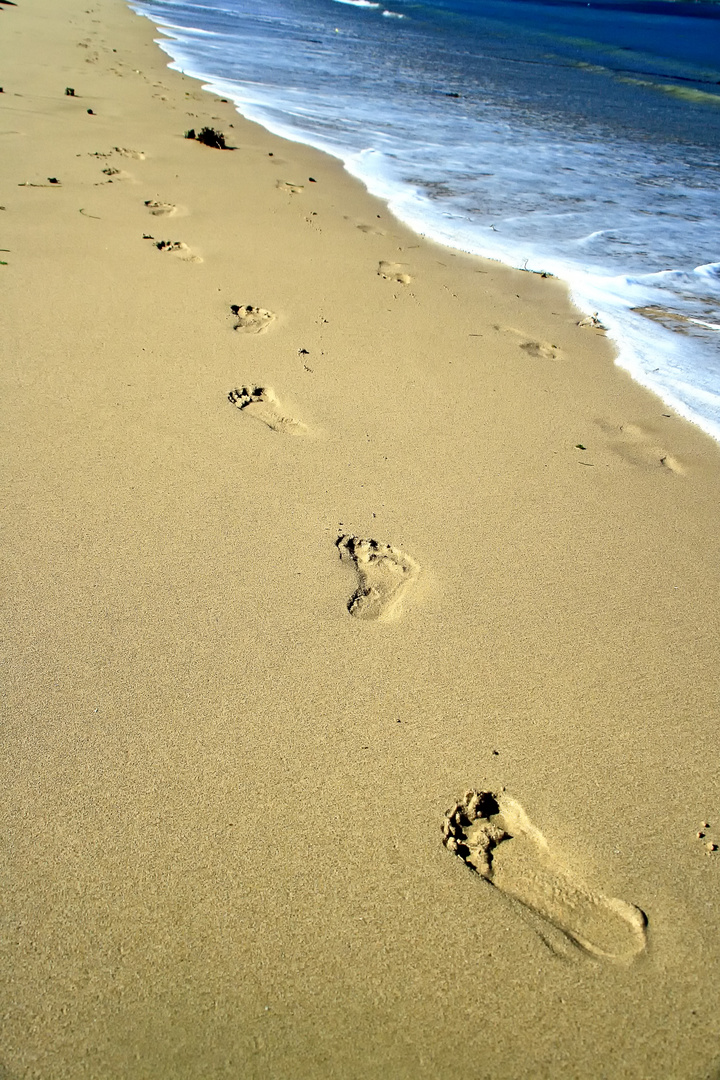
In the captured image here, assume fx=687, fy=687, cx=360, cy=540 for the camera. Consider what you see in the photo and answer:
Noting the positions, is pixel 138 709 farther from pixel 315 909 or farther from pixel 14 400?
pixel 14 400

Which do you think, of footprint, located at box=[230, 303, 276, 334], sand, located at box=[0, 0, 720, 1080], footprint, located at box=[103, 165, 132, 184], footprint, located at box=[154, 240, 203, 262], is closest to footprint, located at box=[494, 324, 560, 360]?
sand, located at box=[0, 0, 720, 1080]

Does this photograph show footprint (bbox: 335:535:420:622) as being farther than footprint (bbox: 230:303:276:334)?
No

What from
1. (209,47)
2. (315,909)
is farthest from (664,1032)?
(209,47)

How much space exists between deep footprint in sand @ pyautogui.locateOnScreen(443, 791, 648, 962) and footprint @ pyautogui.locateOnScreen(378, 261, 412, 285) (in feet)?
10.2

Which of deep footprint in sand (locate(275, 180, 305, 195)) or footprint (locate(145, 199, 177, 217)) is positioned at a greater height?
deep footprint in sand (locate(275, 180, 305, 195))

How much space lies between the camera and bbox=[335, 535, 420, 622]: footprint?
76.8 inches

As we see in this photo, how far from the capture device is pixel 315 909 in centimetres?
131

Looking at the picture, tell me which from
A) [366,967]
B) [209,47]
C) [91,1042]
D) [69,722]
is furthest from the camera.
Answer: [209,47]

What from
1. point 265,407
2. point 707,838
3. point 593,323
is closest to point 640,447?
point 593,323

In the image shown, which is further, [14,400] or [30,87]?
[30,87]

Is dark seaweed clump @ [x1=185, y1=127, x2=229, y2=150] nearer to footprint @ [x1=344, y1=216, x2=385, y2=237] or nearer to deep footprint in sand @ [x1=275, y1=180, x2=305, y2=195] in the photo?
deep footprint in sand @ [x1=275, y1=180, x2=305, y2=195]

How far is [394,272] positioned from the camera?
398cm

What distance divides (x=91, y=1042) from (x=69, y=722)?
64cm

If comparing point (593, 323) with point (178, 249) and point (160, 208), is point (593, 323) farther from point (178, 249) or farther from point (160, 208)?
point (160, 208)
